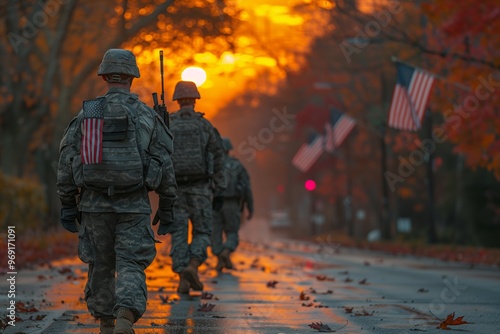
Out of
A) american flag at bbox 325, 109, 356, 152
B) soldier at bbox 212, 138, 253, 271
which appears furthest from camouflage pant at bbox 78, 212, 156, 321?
american flag at bbox 325, 109, 356, 152

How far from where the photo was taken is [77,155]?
353 inches

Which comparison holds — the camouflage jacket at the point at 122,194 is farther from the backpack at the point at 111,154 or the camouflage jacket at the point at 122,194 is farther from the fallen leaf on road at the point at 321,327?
the fallen leaf on road at the point at 321,327

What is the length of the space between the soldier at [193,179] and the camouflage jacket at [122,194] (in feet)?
14.7

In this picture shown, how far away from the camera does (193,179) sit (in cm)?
1382

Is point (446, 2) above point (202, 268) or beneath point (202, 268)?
above

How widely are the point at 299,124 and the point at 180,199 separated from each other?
47.5 meters

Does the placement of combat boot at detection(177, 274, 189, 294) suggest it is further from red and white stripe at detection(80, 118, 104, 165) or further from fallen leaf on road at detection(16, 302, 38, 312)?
red and white stripe at detection(80, 118, 104, 165)

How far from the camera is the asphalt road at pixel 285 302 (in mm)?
10148

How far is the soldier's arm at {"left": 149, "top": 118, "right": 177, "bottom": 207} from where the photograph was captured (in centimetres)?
907

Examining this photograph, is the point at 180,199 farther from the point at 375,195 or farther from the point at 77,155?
the point at 375,195

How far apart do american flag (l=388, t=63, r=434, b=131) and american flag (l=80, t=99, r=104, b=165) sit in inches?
690

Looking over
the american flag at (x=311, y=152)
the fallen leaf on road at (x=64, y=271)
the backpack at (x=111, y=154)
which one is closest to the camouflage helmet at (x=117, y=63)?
the backpack at (x=111, y=154)

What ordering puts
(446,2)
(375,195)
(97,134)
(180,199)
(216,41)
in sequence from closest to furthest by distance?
(97,134), (180,199), (446,2), (216,41), (375,195)

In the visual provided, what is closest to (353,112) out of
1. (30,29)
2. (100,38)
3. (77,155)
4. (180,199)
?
(100,38)
